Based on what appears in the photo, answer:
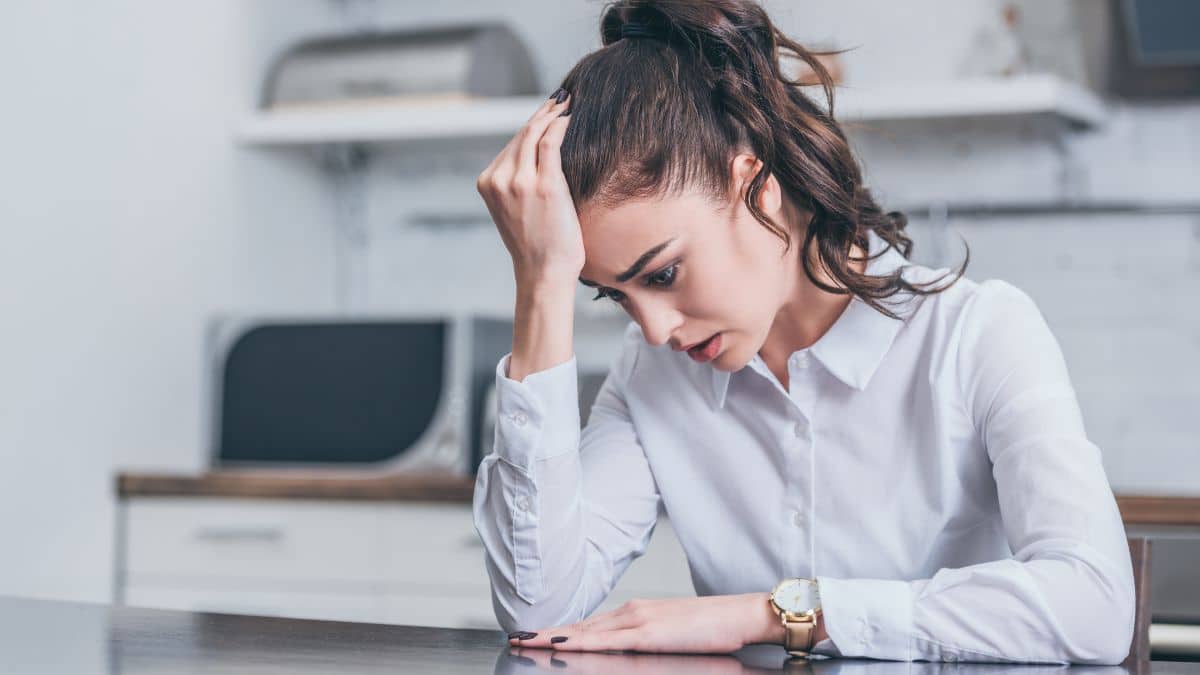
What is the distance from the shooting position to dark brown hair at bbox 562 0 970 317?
114 centimetres

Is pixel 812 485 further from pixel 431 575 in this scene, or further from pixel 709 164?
pixel 431 575

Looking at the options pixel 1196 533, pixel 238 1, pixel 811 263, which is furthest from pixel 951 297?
pixel 238 1

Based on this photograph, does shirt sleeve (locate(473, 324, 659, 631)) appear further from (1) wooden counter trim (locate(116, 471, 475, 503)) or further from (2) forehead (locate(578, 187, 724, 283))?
(1) wooden counter trim (locate(116, 471, 475, 503))

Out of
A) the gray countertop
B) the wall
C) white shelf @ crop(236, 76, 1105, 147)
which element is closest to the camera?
the gray countertop

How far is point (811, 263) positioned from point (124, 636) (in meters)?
0.69

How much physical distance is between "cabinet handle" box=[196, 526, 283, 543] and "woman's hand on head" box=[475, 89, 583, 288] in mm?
1409

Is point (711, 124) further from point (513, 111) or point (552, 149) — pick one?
point (513, 111)

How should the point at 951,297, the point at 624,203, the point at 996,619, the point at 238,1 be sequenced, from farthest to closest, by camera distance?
1. the point at 238,1
2. the point at 951,297
3. the point at 624,203
4. the point at 996,619

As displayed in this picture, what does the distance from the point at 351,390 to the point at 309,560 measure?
1.14ft

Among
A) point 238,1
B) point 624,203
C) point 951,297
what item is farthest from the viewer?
point 238,1

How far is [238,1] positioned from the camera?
2.86m

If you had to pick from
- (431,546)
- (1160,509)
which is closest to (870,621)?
(1160,509)

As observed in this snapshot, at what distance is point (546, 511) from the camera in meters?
1.20

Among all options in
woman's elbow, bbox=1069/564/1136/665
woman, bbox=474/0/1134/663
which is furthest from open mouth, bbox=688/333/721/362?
woman's elbow, bbox=1069/564/1136/665
